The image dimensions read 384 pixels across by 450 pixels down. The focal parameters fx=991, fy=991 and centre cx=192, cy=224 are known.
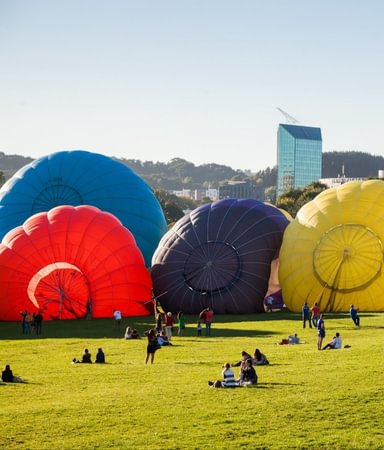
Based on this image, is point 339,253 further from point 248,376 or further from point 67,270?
point 248,376

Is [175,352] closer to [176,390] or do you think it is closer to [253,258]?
[176,390]

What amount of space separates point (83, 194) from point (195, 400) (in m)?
33.3

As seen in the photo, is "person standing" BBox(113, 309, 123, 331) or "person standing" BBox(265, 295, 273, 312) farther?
"person standing" BBox(265, 295, 273, 312)

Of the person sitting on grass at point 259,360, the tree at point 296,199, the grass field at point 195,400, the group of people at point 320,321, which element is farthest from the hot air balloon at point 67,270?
the tree at point 296,199

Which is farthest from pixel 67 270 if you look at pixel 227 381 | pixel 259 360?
pixel 227 381

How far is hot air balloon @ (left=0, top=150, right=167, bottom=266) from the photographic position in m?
52.3

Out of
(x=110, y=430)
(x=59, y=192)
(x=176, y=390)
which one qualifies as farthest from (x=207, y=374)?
(x=59, y=192)

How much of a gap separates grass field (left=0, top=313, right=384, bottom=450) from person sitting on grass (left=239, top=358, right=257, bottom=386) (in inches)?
10.1

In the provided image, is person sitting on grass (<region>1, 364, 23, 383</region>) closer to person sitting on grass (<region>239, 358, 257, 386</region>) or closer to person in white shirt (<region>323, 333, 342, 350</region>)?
person sitting on grass (<region>239, 358, 257, 386</region>)

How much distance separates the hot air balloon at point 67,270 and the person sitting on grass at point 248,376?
20099 mm

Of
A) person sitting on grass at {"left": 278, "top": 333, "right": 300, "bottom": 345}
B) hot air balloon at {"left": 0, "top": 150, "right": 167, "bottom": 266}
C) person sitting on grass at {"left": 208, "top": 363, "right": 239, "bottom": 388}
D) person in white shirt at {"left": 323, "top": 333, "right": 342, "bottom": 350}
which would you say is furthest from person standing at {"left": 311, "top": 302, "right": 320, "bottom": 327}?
hot air balloon at {"left": 0, "top": 150, "right": 167, "bottom": 266}

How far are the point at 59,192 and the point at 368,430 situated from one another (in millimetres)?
36811

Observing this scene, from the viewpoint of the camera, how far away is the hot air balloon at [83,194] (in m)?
52.3

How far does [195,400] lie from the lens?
20234 millimetres
